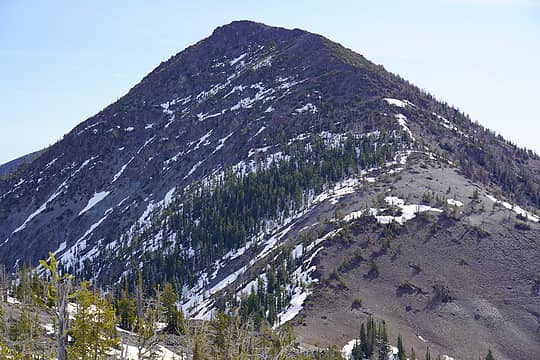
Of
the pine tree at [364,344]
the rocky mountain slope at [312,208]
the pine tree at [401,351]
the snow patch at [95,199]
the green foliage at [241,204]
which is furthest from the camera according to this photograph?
the snow patch at [95,199]

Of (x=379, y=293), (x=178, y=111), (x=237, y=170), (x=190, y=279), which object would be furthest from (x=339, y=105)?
(x=379, y=293)

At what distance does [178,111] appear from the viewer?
→ 193m

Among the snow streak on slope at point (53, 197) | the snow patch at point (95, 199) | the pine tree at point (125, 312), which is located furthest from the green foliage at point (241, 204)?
the snow streak on slope at point (53, 197)

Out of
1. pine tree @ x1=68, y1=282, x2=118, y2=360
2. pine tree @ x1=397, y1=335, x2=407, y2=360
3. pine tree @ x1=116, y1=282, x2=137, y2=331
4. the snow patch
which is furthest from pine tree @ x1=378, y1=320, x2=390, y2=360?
the snow patch

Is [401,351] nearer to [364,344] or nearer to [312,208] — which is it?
[364,344]

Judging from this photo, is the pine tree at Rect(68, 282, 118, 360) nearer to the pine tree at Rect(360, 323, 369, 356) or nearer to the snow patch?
the pine tree at Rect(360, 323, 369, 356)

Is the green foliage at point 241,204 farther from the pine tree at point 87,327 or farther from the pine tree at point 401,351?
the pine tree at point 87,327

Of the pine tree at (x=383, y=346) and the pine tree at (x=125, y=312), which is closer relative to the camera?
the pine tree at (x=125, y=312)

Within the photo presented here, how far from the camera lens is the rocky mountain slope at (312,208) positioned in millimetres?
76625

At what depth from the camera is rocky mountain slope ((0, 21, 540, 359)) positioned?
251ft

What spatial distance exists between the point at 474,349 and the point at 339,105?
333 feet

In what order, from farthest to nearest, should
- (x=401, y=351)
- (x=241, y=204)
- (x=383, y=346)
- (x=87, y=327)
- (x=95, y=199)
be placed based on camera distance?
(x=95, y=199) → (x=241, y=204) → (x=383, y=346) → (x=401, y=351) → (x=87, y=327)

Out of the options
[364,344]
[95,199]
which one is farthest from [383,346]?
[95,199]

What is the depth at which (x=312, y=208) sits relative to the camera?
106625 mm
